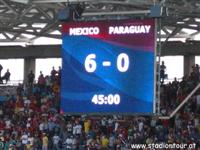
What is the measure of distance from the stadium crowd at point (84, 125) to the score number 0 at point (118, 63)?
235 inches

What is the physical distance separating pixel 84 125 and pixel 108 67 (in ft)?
33.8

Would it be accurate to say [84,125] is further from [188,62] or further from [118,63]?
[118,63]

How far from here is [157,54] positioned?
63.1 feet

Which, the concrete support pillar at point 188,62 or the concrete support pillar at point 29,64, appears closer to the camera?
the concrete support pillar at point 188,62

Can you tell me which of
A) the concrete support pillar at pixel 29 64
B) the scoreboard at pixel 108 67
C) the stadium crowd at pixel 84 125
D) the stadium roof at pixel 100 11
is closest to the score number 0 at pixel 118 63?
the scoreboard at pixel 108 67

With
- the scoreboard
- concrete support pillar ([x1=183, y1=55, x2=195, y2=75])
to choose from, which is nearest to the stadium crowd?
concrete support pillar ([x1=183, y1=55, x2=195, y2=75])

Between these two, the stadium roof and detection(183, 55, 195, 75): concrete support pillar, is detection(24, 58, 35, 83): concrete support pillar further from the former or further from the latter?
detection(183, 55, 195, 75): concrete support pillar

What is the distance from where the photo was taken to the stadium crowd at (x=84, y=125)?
90.6 feet

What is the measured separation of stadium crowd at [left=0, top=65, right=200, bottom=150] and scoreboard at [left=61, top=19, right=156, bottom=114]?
19.1 ft

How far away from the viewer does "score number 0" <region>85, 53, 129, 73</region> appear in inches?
759

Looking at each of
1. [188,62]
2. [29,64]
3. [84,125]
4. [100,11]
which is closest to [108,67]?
[100,11]

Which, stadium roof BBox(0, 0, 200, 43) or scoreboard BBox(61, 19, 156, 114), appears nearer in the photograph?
scoreboard BBox(61, 19, 156, 114)

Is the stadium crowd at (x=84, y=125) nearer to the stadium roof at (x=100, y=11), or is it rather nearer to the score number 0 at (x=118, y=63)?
the stadium roof at (x=100, y=11)

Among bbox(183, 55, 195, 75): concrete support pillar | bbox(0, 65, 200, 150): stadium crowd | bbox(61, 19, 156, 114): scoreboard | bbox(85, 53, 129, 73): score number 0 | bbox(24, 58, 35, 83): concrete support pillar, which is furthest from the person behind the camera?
bbox(24, 58, 35, 83): concrete support pillar
